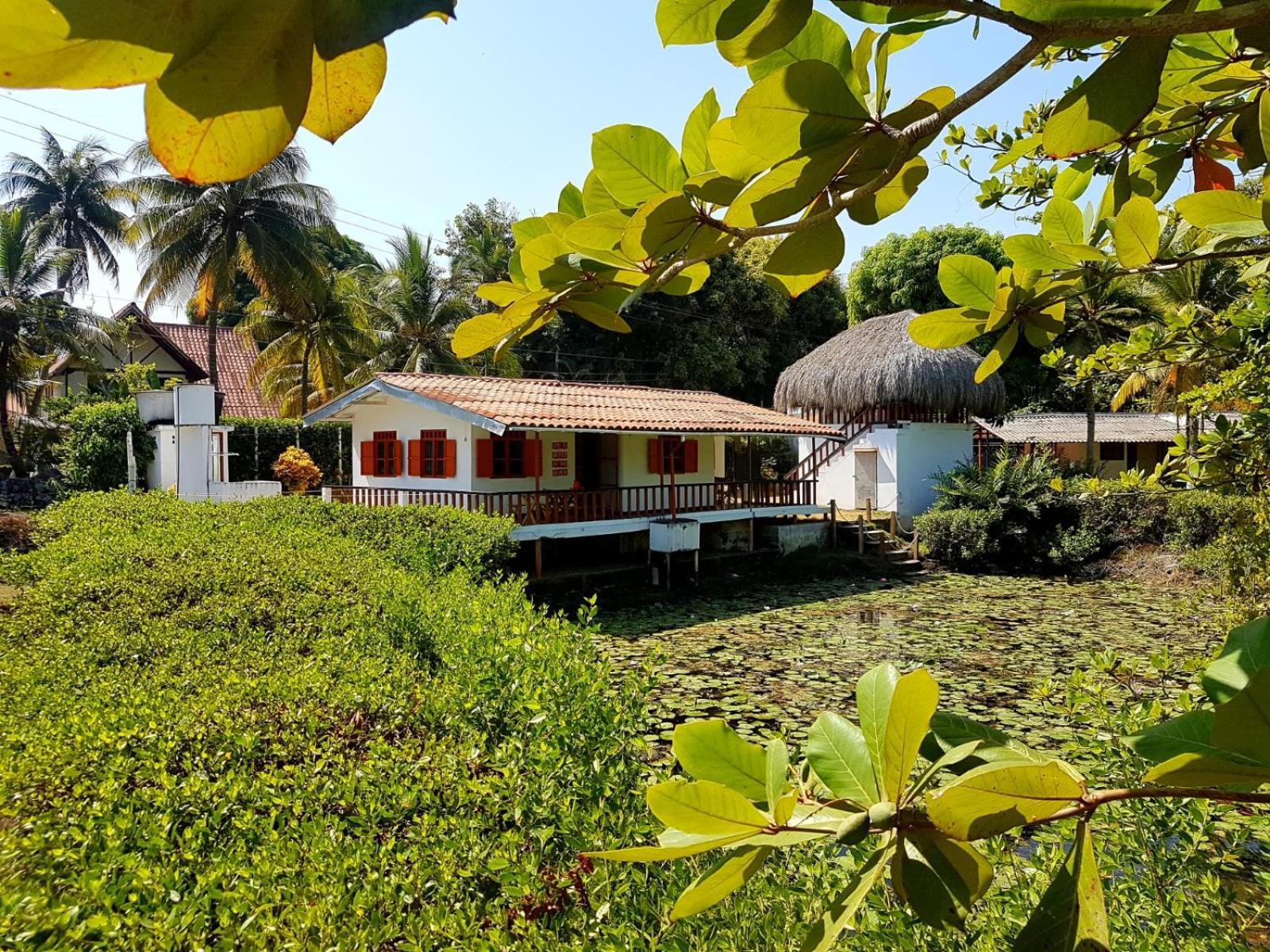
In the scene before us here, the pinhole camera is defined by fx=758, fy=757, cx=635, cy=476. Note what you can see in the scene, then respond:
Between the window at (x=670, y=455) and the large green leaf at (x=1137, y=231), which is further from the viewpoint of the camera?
the window at (x=670, y=455)

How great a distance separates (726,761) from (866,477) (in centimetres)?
2071

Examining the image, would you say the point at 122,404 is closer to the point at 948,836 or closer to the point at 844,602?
the point at 844,602

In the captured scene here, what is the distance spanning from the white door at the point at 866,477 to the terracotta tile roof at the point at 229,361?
61.0ft

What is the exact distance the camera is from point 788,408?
74.3 ft

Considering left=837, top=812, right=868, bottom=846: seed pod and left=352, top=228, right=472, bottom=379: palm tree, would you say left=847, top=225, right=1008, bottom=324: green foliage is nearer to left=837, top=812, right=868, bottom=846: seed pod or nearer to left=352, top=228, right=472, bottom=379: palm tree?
left=352, top=228, right=472, bottom=379: palm tree

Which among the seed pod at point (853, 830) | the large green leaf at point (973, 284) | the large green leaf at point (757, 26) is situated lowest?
the seed pod at point (853, 830)

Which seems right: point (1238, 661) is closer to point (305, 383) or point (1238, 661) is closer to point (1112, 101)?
point (1112, 101)

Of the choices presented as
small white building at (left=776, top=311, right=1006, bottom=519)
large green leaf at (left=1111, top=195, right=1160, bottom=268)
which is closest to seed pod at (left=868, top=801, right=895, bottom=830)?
large green leaf at (left=1111, top=195, right=1160, bottom=268)

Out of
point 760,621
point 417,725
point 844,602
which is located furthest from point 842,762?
point 844,602

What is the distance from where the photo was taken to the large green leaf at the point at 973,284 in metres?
1.11

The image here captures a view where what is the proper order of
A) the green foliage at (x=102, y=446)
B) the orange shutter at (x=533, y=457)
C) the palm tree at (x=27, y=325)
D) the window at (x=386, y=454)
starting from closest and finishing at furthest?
1. the orange shutter at (x=533, y=457)
2. the window at (x=386, y=454)
3. the green foliage at (x=102, y=446)
4. the palm tree at (x=27, y=325)

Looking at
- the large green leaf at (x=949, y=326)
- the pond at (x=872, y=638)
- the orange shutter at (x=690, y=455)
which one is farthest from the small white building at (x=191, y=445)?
the large green leaf at (x=949, y=326)

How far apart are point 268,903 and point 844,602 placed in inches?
490

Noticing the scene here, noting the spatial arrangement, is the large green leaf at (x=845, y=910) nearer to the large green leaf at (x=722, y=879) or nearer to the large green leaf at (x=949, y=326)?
the large green leaf at (x=722, y=879)
